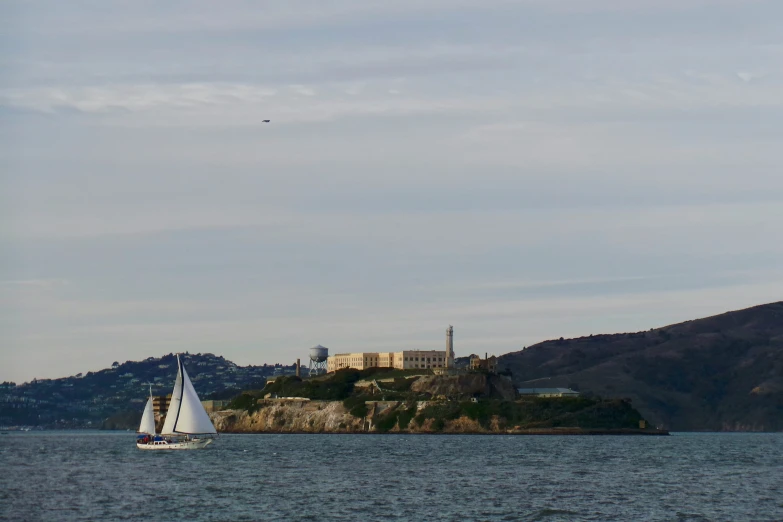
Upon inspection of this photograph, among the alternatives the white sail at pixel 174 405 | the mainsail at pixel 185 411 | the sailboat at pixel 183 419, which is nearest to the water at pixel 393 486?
the mainsail at pixel 185 411

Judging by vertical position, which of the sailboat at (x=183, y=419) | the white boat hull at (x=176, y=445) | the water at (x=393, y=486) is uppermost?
the sailboat at (x=183, y=419)

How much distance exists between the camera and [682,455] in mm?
171500

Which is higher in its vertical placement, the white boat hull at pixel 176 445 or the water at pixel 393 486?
the white boat hull at pixel 176 445

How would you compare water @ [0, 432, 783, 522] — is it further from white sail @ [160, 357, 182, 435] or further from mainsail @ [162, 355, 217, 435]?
white sail @ [160, 357, 182, 435]

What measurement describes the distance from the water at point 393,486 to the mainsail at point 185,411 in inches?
306

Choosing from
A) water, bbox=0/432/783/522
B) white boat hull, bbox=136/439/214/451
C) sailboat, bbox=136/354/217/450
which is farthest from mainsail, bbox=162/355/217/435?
water, bbox=0/432/783/522

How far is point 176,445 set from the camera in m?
179

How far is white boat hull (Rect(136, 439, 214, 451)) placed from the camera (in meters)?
179

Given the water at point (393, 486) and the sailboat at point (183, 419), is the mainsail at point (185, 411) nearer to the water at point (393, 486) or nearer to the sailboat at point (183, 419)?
the sailboat at point (183, 419)

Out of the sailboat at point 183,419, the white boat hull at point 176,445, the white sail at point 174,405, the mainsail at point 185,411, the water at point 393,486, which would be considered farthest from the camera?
the white boat hull at point 176,445

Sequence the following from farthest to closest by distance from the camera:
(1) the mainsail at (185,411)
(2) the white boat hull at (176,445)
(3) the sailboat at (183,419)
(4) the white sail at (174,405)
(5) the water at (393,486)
Answer: (2) the white boat hull at (176,445) < (4) the white sail at (174,405) < (3) the sailboat at (183,419) < (1) the mainsail at (185,411) < (5) the water at (393,486)

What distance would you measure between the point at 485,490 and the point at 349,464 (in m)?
37.5

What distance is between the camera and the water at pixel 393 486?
85875 millimetres

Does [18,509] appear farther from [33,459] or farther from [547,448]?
[547,448]
